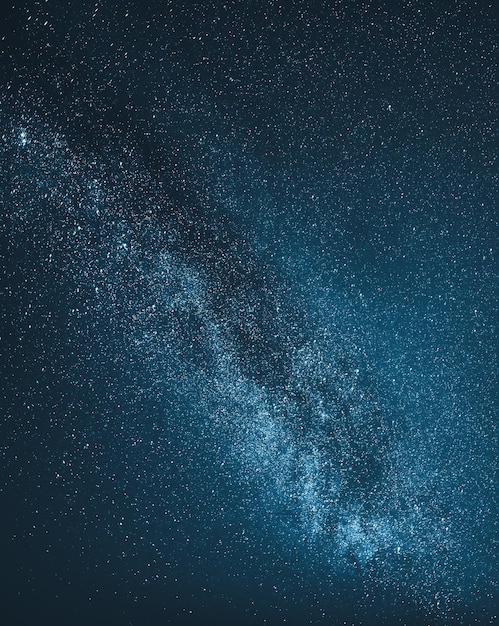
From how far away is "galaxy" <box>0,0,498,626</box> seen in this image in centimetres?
72

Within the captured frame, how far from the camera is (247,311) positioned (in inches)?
29.0

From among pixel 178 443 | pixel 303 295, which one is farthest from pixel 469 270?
pixel 178 443

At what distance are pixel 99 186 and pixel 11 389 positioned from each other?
0.30 meters

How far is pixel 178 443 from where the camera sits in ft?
2.42

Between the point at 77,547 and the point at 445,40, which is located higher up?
the point at 445,40

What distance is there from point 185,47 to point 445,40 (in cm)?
35

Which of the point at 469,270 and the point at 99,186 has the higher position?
the point at 469,270

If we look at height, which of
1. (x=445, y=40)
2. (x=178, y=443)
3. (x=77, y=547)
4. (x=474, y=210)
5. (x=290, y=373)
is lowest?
(x=77, y=547)

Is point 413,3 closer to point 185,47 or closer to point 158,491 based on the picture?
point 185,47

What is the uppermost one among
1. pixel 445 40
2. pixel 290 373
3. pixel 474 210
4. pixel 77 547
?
pixel 445 40

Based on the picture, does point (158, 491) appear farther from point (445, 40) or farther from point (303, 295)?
point (445, 40)

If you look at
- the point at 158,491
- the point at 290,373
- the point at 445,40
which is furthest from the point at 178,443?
the point at 445,40

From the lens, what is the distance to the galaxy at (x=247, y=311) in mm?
717

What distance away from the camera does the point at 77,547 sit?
751mm
